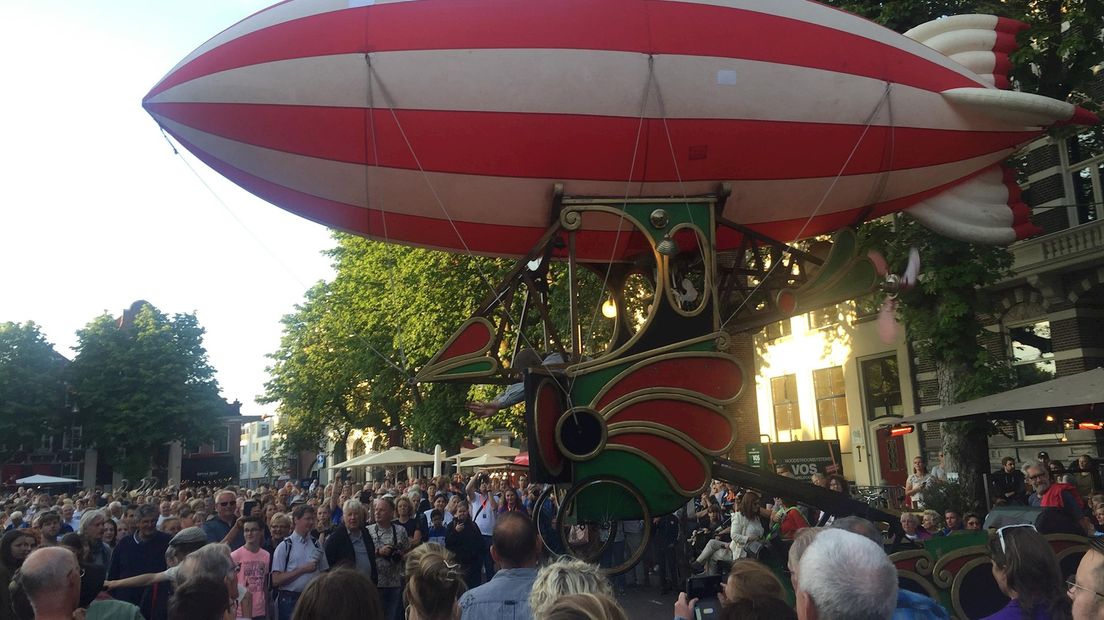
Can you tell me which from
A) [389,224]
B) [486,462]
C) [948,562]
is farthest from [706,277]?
[486,462]

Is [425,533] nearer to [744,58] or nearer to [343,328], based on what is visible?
[744,58]

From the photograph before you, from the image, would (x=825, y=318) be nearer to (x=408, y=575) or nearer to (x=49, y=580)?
(x=408, y=575)

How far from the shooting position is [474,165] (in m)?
7.64

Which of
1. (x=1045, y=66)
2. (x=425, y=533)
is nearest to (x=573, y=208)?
(x=425, y=533)

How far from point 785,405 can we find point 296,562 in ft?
75.5

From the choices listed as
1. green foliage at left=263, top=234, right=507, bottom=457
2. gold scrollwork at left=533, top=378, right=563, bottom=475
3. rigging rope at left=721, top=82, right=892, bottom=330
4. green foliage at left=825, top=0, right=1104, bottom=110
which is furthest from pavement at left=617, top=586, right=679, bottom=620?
green foliage at left=825, top=0, right=1104, bottom=110

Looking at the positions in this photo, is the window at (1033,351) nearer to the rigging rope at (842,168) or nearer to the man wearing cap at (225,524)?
the rigging rope at (842,168)

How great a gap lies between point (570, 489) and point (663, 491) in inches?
35.1

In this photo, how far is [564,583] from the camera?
3.03m

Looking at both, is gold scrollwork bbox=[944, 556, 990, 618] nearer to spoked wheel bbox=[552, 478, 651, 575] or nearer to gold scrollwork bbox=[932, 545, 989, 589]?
gold scrollwork bbox=[932, 545, 989, 589]

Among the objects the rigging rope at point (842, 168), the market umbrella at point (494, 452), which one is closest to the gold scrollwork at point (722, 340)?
the rigging rope at point (842, 168)

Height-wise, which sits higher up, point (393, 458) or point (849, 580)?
point (393, 458)

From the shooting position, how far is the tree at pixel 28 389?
48000 millimetres

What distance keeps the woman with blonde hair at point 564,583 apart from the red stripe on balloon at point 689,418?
4.55 metres
